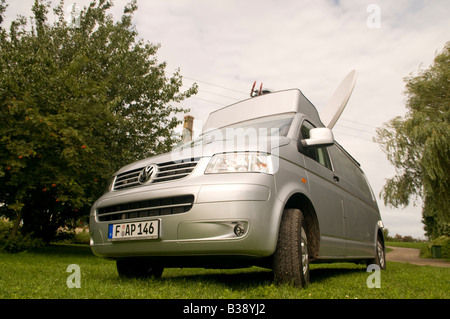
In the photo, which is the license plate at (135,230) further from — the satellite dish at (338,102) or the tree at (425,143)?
the tree at (425,143)

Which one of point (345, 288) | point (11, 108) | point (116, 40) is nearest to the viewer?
point (345, 288)

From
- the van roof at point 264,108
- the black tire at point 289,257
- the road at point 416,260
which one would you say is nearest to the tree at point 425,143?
the road at point 416,260

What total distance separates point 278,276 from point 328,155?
2.20 metres

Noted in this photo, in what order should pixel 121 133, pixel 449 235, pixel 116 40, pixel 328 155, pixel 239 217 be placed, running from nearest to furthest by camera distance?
pixel 239 217, pixel 328 155, pixel 121 133, pixel 116 40, pixel 449 235

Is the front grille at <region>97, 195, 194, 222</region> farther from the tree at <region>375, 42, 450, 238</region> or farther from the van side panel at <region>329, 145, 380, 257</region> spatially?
the tree at <region>375, 42, 450, 238</region>

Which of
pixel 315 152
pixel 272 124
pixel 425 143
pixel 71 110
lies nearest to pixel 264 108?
pixel 272 124

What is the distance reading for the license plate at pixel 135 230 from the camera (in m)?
3.23

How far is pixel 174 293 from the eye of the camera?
9.90ft

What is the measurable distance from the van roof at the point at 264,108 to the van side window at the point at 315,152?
9.5 inches

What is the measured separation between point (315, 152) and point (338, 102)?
216cm

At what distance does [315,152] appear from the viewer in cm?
435

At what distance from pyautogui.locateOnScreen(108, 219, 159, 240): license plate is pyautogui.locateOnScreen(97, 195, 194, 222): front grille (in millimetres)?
87
